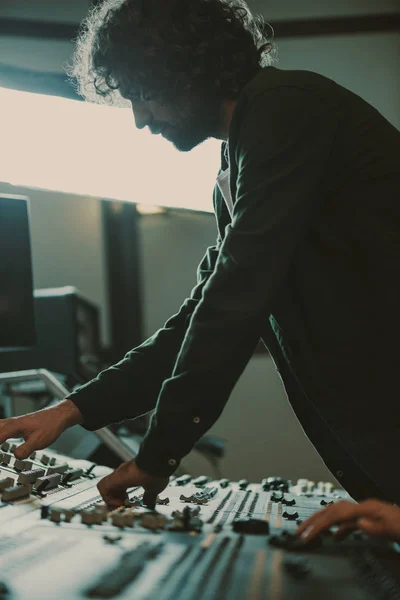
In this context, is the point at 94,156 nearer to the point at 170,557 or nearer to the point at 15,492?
the point at 15,492

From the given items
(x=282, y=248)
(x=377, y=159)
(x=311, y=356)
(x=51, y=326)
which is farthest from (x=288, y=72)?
(x=51, y=326)

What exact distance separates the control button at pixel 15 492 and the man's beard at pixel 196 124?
27.1 inches

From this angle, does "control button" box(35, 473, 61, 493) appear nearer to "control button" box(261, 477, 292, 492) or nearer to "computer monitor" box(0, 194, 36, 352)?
"control button" box(261, 477, 292, 492)

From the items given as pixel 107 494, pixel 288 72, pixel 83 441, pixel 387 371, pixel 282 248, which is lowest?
pixel 83 441

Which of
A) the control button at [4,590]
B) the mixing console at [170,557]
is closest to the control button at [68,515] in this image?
the mixing console at [170,557]

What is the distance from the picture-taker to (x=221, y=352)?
830mm

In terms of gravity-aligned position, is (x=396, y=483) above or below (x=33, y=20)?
below

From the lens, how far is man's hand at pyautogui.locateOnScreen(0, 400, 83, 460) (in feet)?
3.32

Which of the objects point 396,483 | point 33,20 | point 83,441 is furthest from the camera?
point 33,20

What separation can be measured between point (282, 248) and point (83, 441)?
1.17 meters

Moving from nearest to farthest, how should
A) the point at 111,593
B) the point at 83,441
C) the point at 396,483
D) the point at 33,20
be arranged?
the point at 111,593, the point at 396,483, the point at 83,441, the point at 33,20

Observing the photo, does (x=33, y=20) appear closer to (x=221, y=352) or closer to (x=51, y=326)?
(x=51, y=326)

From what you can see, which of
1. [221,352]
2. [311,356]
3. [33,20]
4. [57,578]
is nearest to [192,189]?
[33,20]

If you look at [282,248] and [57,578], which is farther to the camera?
[282,248]
